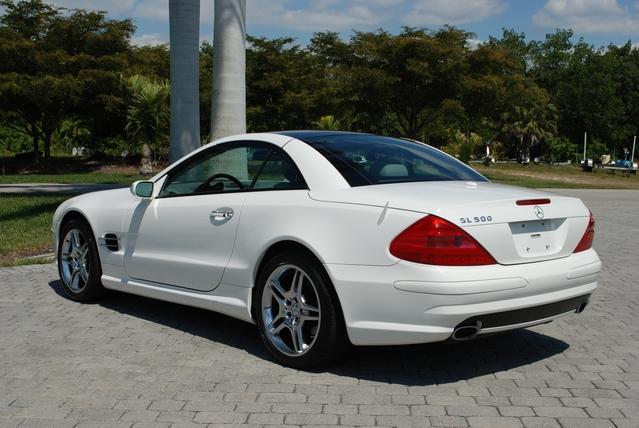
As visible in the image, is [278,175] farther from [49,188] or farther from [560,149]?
[560,149]

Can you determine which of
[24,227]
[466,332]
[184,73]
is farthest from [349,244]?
[24,227]

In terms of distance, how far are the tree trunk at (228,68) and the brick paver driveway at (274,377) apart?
5.30 meters

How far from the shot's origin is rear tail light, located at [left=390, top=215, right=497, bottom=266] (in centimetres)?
401

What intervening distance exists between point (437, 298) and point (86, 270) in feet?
12.2

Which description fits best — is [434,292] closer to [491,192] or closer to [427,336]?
[427,336]

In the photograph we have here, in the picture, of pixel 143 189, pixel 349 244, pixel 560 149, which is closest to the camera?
pixel 349 244

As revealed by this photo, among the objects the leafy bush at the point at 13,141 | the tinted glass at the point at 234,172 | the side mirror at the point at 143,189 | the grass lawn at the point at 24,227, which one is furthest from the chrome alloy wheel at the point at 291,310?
the leafy bush at the point at 13,141

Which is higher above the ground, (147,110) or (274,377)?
(147,110)

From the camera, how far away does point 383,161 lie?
16.4ft

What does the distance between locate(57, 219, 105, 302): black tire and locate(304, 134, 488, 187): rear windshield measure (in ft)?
7.92

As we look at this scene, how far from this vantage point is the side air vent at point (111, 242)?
239 inches

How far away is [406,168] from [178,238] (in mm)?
1769

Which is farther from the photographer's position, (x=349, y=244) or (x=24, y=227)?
(x=24, y=227)

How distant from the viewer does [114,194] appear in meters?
6.33
